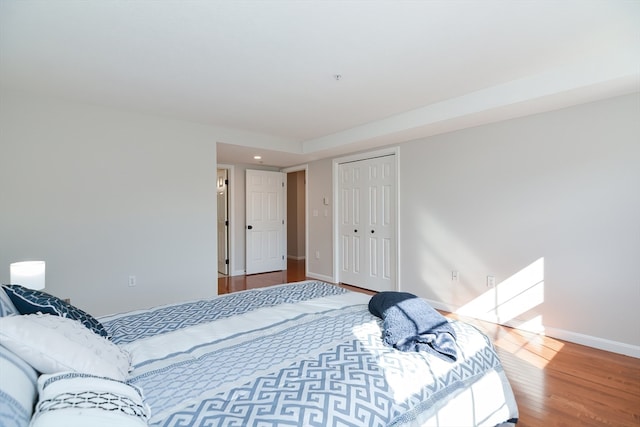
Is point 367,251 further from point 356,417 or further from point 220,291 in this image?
point 356,417

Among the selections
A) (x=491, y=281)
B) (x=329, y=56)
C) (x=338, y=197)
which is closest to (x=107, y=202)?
(x=329, y=56)

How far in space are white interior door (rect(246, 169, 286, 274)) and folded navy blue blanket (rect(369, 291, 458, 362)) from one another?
463 cm

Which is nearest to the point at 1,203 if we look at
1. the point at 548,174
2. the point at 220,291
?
the point at 220,291

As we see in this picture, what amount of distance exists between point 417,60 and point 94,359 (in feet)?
8.62

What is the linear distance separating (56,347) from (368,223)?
412 centimetres

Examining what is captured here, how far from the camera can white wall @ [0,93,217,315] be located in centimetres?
307

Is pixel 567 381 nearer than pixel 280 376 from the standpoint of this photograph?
No

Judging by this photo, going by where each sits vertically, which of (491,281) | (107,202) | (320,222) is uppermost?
(107,202)

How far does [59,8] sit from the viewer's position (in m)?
1.81

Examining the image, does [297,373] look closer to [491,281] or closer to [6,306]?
[6,306]

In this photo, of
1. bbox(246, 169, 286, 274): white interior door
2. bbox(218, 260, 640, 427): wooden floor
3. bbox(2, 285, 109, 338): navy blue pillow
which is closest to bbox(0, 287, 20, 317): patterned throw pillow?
bbox(2, 285, 109, 338): navy blue pillow

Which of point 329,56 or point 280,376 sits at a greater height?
point 329,56

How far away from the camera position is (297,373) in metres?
1.22

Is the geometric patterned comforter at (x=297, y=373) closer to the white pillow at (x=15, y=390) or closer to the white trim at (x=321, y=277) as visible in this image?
the white pillow at (x=15, y=390)
